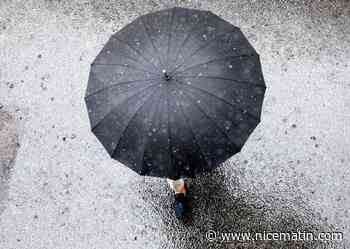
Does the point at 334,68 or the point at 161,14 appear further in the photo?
the point at 334,68

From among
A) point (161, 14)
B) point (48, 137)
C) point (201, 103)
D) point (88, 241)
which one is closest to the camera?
point (201, 103)

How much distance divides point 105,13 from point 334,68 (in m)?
3.03

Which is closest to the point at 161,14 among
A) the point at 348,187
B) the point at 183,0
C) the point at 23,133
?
the point at 183,0

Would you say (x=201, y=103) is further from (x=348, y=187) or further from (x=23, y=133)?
(x=23, y=133)

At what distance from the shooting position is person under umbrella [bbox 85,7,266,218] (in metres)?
3.94

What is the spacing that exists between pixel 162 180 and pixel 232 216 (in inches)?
35.6

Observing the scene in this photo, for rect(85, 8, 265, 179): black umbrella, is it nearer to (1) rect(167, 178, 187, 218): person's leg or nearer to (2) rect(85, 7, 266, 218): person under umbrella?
(2) rect(85, 7, 266, 218): person under umbrella

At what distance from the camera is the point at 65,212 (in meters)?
5.55

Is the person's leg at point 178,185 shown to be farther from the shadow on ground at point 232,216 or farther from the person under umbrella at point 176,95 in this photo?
the person under umbrella at point 176,95

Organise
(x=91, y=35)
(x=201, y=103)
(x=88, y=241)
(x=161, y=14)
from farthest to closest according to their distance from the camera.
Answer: (x=91, y=35) < (x=88, y=241) < (x=161, y=14) < (x=201, y=103)

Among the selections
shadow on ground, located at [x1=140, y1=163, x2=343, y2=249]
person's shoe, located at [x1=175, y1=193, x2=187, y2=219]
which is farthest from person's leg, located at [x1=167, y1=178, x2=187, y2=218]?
shadow on ground, located at [x1=140, y1=163, x2=343, y2=249]

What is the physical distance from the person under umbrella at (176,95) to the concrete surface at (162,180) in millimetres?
1492

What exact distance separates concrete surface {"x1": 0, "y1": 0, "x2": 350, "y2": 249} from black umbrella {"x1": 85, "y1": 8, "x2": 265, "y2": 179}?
149 centimetres

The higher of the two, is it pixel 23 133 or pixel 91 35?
pixel 91 35
